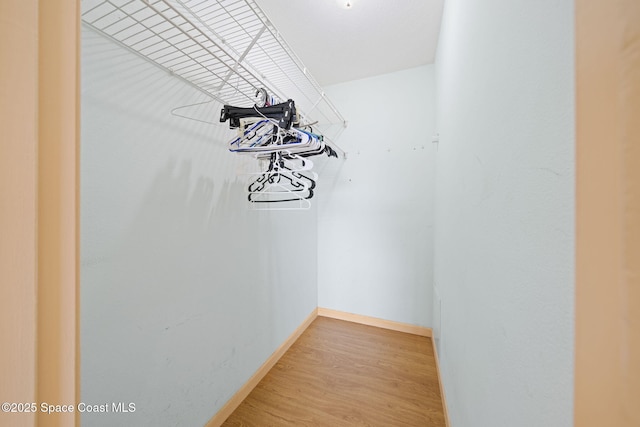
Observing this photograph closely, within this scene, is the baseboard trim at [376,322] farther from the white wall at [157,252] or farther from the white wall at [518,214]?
the white wall at [518,214]

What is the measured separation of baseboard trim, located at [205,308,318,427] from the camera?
111cm

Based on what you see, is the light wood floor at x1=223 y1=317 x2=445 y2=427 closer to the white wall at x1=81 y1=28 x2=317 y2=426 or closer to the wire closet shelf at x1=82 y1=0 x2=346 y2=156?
the white wall at x1=81 y1=28 x2=317 y2=426

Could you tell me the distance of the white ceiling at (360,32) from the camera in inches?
49.2

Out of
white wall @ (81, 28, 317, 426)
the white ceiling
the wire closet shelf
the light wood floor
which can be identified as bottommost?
the light wood floor

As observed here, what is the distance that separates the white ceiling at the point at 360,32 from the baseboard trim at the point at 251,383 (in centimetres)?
228

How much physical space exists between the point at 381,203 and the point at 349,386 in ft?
4.71

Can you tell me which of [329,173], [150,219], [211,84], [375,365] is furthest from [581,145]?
[329,173]

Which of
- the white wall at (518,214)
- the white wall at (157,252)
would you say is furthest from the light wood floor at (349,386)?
the white wall at (518,214)

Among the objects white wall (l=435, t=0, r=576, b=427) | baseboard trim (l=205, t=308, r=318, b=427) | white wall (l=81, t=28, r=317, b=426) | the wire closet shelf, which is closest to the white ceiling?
the wire closet shelf

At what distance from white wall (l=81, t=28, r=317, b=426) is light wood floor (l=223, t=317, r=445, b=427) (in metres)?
0.21

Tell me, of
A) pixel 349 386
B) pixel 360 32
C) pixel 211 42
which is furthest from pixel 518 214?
pixel 360 32

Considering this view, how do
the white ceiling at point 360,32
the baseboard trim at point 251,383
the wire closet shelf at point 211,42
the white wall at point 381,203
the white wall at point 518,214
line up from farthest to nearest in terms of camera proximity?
the white wall at point 381,203
the white ceiling at point 360,32
the baseboard trim at point 251,383
the wire closet shelf at point 211,42
the white wall at point 518,214

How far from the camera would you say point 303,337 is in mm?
1864

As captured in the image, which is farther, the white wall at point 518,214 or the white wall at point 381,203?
the white wall at point 381,203
